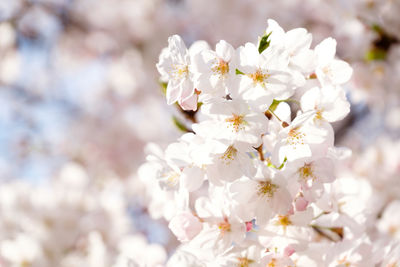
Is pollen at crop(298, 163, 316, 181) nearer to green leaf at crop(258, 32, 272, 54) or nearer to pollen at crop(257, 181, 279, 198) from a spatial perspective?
pollen at crop(257, 181, 279, 198)

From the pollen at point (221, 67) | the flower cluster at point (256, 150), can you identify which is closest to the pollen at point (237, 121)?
the flower cluster at point (256, 150)

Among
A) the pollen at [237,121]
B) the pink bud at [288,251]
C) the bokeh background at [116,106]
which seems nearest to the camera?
the pollen at [237,121]

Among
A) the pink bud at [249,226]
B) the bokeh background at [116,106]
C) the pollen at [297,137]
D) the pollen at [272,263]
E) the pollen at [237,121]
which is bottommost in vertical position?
the pollen at [272,263]

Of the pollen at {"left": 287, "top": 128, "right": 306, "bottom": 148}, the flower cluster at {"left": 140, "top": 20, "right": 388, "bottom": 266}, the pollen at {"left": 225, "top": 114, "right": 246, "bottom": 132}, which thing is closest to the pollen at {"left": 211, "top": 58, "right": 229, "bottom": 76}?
the flower cluster at {"left": 140, "top": 20, "right": 388, "bottom": 266}

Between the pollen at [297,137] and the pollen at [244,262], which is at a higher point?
the pollen at [297,137]

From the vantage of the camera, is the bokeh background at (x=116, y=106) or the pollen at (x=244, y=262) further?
the bokeh background at (x=116, y=106)

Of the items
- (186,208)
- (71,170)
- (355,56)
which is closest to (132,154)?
(71,170)

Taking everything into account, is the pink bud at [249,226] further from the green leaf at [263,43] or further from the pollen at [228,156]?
the green leaf at [263,43]
